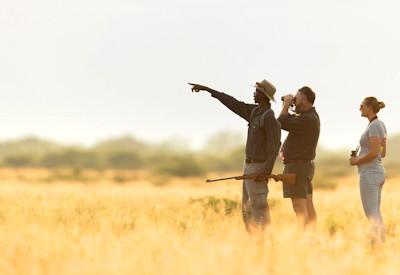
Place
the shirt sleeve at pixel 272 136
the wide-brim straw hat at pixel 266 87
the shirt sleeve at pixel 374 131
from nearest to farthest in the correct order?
the shirt sleeve at pixel 272 136 → the wide-brim straw hat at pixel 266 87 → the shirt sleeve at pixel 374 131

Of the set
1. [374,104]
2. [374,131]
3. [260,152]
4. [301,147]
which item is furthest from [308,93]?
[260,152]

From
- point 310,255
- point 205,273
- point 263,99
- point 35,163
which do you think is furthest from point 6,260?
point 35,163

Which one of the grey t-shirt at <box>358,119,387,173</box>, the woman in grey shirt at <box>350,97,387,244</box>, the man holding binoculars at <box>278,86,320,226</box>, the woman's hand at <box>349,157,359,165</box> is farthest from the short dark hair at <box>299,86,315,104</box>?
the woman's hand at <box>349,157,359,165</box>

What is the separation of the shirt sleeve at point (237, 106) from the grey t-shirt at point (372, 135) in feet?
4.41

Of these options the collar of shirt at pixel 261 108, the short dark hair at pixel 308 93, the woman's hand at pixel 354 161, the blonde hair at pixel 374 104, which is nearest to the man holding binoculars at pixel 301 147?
the short dark hair at pixel 308 93

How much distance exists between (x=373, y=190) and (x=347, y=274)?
2.84 metres

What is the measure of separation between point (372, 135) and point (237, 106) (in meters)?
1.61

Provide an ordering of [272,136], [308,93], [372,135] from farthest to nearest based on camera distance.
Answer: [308,93] < [372,135] < [272,136]

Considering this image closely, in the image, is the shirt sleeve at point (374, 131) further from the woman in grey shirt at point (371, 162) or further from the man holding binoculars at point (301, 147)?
the man holding binoculars at point (301, 147)

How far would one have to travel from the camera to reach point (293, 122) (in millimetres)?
8836

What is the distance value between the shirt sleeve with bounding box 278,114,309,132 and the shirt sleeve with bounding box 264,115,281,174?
38 cm

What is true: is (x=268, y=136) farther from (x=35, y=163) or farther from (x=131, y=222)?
(x=35, y=163)

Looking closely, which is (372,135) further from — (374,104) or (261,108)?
(261,108)

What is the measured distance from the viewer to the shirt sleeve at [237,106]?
29.6ft
